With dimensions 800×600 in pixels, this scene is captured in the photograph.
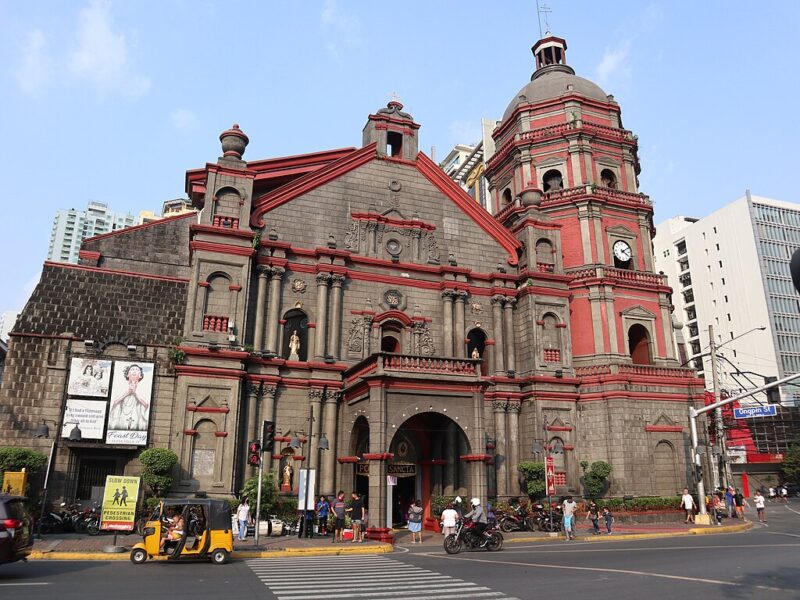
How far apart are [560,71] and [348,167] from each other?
19193 mm

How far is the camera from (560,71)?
1690 inches

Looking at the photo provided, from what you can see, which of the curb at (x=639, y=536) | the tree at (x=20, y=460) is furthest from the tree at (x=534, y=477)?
the tree at (x=20, y=460)

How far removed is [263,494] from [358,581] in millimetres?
11439

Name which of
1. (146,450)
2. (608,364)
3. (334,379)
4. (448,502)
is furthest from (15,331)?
(608,364)

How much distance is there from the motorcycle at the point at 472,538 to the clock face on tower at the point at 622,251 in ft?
69.2

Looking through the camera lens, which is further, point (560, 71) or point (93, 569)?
point (560, 71)

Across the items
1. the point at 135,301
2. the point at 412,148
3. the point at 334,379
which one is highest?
the point at 412,148

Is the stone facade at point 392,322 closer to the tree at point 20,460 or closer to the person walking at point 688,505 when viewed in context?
the tree at point 20,460

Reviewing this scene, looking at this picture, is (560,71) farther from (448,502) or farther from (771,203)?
(771,203)

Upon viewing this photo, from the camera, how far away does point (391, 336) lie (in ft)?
101

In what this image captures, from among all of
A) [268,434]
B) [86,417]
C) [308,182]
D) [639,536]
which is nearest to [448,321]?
[308,182]

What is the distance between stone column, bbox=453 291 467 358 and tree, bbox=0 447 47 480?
1774cm

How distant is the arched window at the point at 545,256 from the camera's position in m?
34.1

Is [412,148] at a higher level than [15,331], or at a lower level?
higher
